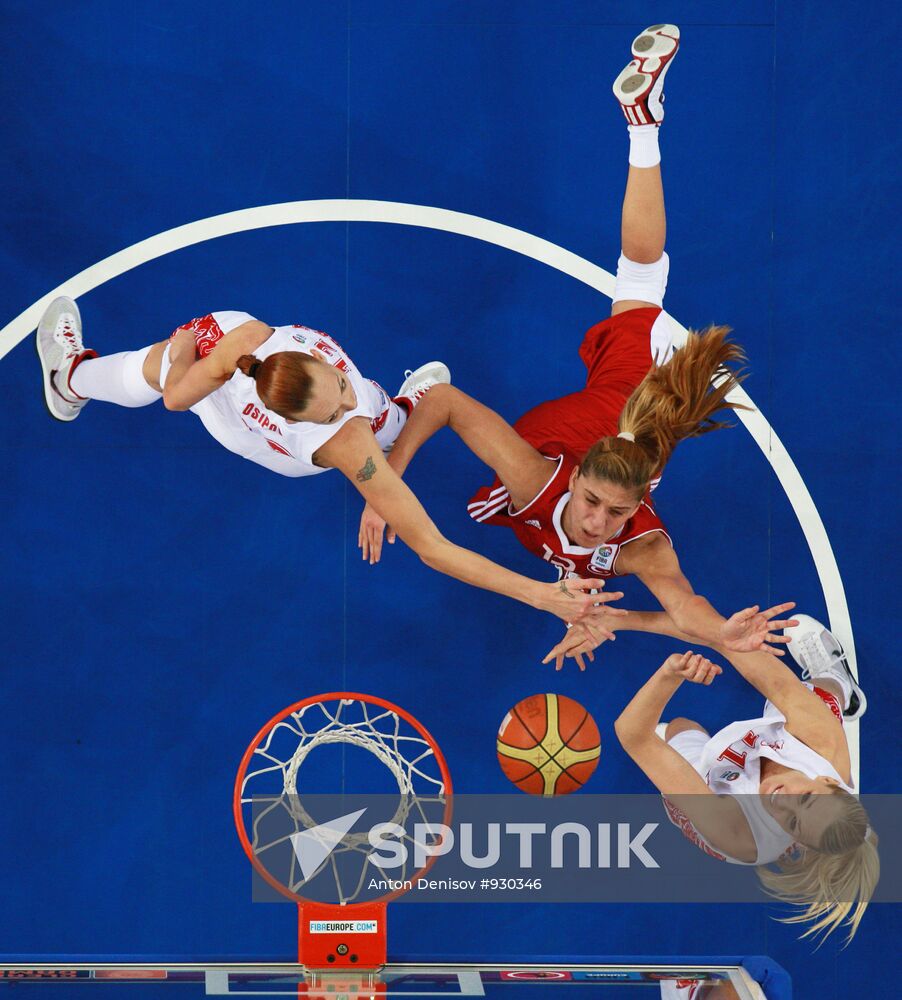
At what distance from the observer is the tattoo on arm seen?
651 centimetres

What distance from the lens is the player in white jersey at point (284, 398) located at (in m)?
6.11

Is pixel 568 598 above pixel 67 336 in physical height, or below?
below

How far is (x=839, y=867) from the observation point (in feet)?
21.0

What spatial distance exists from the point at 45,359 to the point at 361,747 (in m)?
2.86

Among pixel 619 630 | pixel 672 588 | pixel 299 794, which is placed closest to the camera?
pixel 672 588

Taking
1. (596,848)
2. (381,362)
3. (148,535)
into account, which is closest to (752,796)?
(596,848)

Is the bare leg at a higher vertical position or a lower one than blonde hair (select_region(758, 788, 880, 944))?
higher

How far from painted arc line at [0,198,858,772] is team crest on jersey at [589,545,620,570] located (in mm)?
1397

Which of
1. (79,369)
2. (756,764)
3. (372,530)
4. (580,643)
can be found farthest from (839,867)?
(79,369)

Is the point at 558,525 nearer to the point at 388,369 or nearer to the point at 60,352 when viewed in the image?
the point at 388,369

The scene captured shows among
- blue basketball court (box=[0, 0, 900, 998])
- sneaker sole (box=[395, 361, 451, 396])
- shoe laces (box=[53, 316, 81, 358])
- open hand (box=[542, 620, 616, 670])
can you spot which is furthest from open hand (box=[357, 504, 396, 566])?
shoe laces (box=[53, 316, 81, 358])

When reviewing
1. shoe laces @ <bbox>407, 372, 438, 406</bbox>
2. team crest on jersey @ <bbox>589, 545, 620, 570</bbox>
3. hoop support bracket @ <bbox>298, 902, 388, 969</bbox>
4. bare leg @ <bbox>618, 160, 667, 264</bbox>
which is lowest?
hoop support bracket @ <bbox>298, 902, 388, 969</bbox>

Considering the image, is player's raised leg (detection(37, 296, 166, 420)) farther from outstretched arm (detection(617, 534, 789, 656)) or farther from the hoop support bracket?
the hoop support bracket

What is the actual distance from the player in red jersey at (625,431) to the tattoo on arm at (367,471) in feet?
1.38
